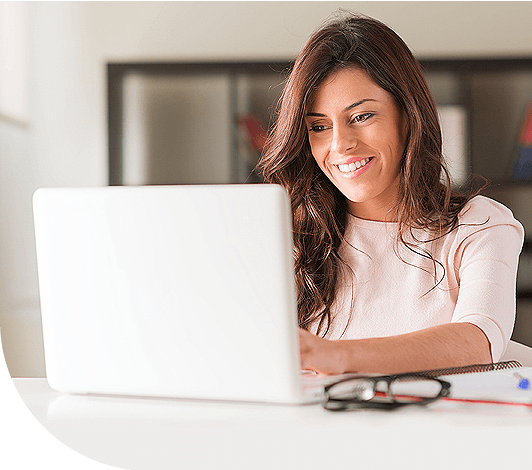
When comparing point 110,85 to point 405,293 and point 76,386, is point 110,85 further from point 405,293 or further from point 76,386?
point 76,386

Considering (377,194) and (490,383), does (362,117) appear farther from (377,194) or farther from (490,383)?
(490,383)

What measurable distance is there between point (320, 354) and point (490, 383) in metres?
0.22

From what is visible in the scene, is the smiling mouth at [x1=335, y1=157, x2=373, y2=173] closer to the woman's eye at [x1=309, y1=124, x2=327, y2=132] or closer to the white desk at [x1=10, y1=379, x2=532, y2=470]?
the woman's eye at [x1=309, y1=124, x2=327, y2=132]

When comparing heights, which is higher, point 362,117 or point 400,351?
point 362,117

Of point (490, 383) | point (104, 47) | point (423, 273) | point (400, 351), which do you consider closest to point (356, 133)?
point (423, 273)

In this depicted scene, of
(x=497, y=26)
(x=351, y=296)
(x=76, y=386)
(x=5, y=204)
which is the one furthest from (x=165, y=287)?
(x=497, y=26)

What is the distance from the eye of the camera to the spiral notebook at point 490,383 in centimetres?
74

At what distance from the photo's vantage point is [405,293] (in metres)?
1.46

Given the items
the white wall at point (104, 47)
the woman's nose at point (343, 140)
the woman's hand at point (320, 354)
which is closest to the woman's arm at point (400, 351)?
the woman's hand at point (320, 354)

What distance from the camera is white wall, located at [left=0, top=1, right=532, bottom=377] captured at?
3.46 metres

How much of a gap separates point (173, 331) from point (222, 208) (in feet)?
0.53

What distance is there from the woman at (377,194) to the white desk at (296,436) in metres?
0.66

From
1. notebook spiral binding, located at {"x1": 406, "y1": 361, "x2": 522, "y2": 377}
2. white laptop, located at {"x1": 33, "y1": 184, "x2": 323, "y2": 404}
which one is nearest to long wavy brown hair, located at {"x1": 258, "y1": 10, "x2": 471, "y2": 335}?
notebook spiral binding, located at {"x1": 406, "y1": 361, "x2": 522, "y2": 377}

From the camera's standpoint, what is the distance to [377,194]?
1.53 meters
